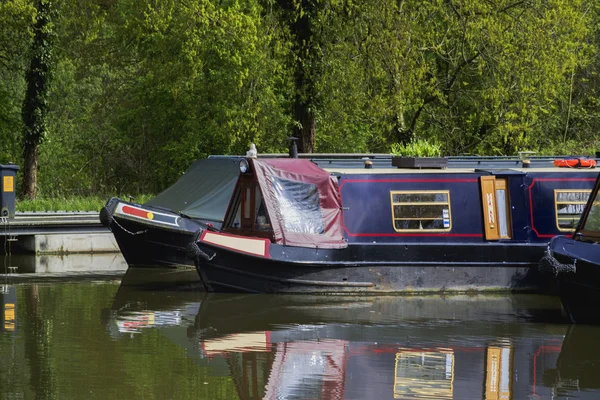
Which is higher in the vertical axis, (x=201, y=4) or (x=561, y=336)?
(x=201, y=4)

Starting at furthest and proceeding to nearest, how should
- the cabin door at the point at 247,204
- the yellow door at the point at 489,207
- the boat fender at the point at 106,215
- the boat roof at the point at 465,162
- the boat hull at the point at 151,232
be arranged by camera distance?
the boat hull at the point at 151,232 → the boat fender at the point at 106,215 → the boat roof at the point at 465,162 → the yellow door at the point at 489,207 → the cabin door at the point at 247,204

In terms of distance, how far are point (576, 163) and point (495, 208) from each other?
1.57 meters

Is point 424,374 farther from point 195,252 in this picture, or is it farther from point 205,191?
point 205,191

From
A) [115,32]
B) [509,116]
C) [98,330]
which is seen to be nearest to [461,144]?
[509,116]

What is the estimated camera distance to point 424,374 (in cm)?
1297

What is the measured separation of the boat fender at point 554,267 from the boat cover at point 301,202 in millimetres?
3898

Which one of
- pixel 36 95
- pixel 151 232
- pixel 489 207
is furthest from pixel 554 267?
pixel 36 95

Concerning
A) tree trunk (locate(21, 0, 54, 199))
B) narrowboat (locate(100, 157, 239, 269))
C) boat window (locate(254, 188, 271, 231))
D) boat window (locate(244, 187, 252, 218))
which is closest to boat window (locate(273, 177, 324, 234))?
boat window (locate(254, 188, 271, 231))

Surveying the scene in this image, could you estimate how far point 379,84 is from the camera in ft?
93.5

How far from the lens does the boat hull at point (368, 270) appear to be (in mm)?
18719

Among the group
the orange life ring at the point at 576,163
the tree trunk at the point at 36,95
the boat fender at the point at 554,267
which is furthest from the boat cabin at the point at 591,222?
the tree trunk at the point at 36,95

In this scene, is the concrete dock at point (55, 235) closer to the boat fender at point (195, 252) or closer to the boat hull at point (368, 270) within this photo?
the boat hull at point (368, 270)

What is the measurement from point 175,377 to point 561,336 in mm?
5708

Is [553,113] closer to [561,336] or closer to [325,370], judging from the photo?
[561,336]
